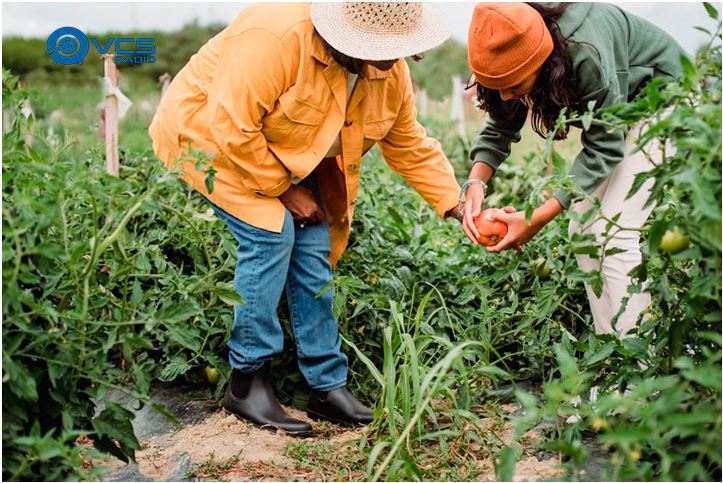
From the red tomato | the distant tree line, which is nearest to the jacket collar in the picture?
the red tomato

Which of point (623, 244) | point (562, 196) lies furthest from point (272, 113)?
point (623, 244)

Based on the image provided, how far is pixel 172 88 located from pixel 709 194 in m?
1.79

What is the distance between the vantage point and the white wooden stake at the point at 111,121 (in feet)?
10.8

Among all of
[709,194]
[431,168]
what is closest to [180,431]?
[431,168]

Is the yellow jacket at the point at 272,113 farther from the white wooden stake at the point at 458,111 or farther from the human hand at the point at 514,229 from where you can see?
the white wooden stake at the point at 458,111

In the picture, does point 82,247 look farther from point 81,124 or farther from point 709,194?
point 81,124

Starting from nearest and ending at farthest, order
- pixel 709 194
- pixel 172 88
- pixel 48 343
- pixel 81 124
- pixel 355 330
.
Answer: pixel 709 194 < pixel 48 343 < pixel 172 88 < pixel 355 330 < pixel 81 124

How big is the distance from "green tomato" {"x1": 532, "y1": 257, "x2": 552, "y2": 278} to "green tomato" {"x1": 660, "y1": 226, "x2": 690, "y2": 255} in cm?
106

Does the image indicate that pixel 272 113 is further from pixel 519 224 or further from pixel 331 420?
pixel 331 420

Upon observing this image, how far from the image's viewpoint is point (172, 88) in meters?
2.79

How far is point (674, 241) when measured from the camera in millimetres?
1838

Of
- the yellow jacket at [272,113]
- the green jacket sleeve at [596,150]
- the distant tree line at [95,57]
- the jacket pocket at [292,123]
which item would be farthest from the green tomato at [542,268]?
the distant tree line at [95,57]

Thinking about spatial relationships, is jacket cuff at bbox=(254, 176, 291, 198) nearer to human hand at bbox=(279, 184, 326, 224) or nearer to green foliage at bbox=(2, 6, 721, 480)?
human hand at bbox=(279, 184, 326, 224)

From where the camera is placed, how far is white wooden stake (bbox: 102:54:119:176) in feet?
10.8
